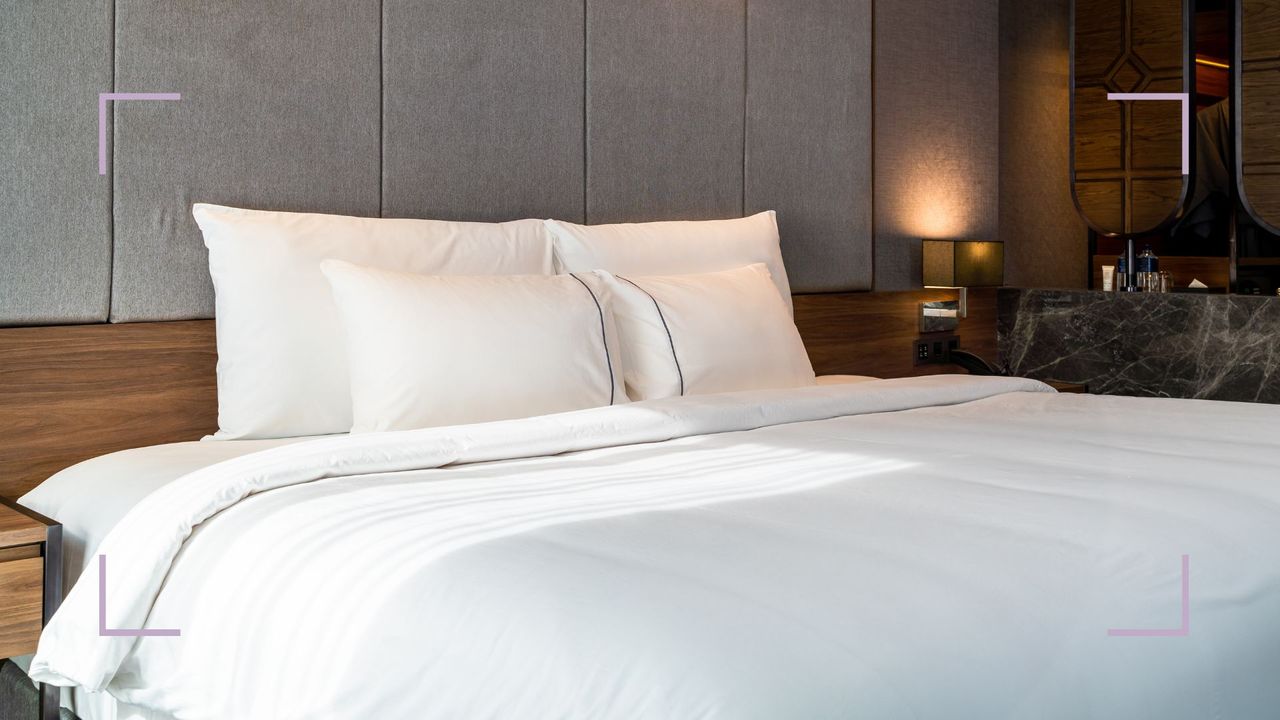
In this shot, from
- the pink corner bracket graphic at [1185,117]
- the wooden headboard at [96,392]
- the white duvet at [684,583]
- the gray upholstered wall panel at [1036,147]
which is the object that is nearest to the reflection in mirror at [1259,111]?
the pink corner bracket graphic at [1185,117]

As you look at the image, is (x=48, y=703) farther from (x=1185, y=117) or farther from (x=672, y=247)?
(x=1185, y=117)

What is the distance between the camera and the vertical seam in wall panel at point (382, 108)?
2.85m

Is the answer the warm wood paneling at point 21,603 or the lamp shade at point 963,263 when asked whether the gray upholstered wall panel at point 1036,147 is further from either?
the warm wood paneling at point 21,603

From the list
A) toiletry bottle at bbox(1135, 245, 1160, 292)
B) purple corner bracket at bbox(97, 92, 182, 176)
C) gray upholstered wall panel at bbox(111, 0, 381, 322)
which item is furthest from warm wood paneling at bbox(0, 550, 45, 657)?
toiletry bottle at bbox(1135, 245, 1160, 292)

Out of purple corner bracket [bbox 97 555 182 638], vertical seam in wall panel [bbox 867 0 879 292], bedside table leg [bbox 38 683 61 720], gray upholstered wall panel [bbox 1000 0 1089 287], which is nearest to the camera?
purple corner bracket [bbox 97 555 182 638]

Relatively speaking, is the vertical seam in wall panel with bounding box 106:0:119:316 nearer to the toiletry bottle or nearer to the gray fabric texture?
the gray fabric texture

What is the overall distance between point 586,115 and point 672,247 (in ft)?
1.46

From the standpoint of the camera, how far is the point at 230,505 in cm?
169

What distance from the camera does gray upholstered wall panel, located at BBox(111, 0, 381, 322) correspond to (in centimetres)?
250

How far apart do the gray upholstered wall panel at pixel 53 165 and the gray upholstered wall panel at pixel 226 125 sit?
0.15 feet

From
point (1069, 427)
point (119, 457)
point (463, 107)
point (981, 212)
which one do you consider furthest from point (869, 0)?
point (119, 457)

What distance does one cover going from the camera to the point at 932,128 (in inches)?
169

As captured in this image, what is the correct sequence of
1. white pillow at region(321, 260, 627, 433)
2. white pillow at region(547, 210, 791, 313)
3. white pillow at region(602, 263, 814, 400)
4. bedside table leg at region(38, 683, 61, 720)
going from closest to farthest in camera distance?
1. bedside table leg at region(38, 683, 61, 720)
2. white pillow at region(321, 260, 627, 433)
3. white pillow at region(602, 263, 814, 400)
4. white pillow at region(547, 210, 791, 313)

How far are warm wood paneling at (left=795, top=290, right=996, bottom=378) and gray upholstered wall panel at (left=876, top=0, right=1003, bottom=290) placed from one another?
0.09 m
